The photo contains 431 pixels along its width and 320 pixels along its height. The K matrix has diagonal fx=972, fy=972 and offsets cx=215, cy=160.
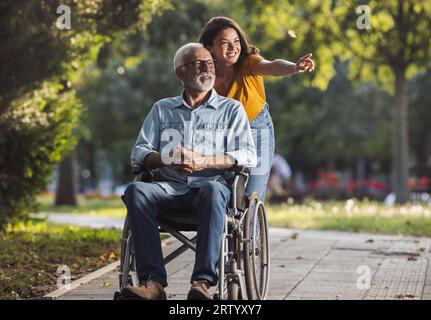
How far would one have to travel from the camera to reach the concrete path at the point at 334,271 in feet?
21.6

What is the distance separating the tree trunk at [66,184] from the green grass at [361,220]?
666cm

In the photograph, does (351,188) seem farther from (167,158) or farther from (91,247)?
(167,158)

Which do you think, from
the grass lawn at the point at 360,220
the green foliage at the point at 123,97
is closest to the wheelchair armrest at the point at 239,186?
the grass lawn at the point at 360,220

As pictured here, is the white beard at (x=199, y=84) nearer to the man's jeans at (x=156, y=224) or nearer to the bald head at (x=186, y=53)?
the bald head at (x=186, y=53)

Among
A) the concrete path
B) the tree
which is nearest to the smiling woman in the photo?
the concrete path

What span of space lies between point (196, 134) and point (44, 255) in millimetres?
3347

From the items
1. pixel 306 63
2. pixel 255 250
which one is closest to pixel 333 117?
pixel 306 63

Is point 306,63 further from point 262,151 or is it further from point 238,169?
point 238,169

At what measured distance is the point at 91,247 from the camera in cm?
927

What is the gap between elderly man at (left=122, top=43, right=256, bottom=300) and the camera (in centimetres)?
522

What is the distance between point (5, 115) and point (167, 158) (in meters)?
4.46

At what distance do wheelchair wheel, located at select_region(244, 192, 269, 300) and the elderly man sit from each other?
22 centimetres

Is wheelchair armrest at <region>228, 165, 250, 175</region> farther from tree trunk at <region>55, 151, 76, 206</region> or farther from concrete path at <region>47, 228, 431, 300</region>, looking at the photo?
tree trunk at <region>55, 151, 76, 206</region>
